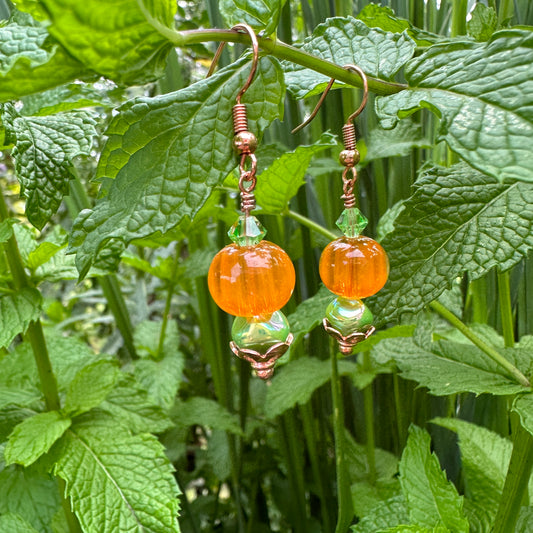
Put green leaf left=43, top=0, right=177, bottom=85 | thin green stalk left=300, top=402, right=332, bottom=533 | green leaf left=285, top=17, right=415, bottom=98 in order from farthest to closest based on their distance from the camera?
thin green stalk left=300, top=402, right=332, bottom=533, green leaf left=285, top=17, right=415, bottom=98, green leaf left=43, top=0, right=177, bottom=85

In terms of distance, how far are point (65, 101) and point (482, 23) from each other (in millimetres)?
399

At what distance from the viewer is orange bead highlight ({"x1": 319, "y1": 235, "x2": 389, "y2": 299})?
0.35 meters

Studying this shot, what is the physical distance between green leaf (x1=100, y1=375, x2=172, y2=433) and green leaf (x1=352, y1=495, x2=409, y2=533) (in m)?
0.23

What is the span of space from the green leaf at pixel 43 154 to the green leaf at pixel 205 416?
45cm

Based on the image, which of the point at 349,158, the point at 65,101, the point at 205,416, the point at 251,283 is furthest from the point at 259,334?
the point at 205,416

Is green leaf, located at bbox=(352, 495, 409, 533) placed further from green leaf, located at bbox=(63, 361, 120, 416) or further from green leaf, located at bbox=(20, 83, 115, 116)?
green leaf, located at bbox=(20, 83, 115, 116)

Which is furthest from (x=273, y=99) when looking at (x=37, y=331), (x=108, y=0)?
(x=37, y=331)

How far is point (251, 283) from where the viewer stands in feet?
0.99

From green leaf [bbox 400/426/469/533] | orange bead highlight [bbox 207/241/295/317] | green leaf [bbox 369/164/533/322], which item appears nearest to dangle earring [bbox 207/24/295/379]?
orange bead highlight [bbox 207/241/295/317]

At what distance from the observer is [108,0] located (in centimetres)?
24

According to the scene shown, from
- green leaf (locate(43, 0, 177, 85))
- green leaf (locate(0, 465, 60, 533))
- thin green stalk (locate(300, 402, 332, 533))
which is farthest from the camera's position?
thin green stalk (locate(300, 402, 332, 533))

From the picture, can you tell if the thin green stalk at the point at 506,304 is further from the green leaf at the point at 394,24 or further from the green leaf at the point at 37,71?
the green leaf at the point at 37,71

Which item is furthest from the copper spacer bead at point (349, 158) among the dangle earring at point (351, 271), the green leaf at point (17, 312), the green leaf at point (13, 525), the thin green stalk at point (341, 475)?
the green leaf at point (13, 525)

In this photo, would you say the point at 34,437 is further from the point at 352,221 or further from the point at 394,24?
the point at 394,24
